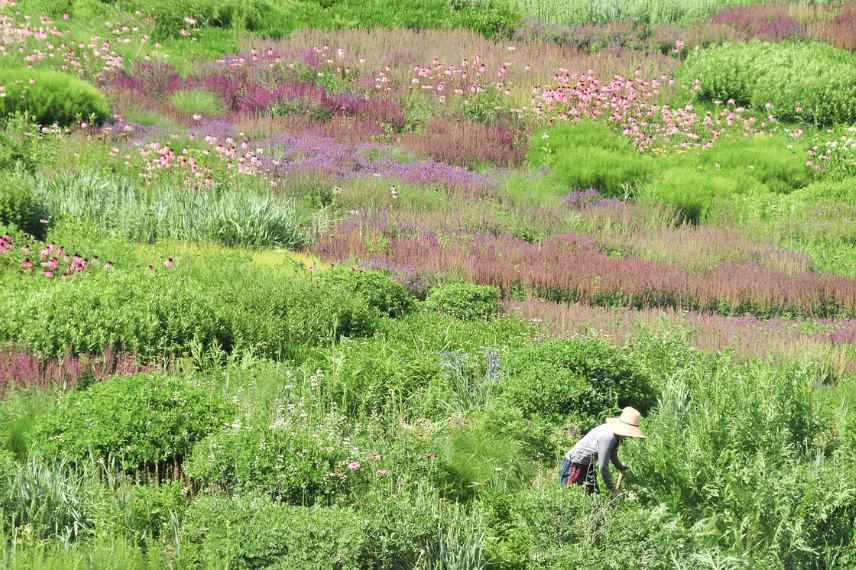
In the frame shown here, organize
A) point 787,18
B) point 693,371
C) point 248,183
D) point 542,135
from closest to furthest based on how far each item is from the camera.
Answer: point 693,371 < point 248,183 < point 542,135 < point 787,18

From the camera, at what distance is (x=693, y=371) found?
25.0ft

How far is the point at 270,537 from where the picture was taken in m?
4.85

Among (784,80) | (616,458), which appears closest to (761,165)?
(784,80)

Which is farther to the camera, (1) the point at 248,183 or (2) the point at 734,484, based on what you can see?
(1) the point at 248,183

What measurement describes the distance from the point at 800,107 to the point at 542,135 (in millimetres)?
4668

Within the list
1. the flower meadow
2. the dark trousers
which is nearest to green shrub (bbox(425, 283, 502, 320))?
the flower meadow

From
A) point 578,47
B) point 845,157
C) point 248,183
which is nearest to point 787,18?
point 578,47

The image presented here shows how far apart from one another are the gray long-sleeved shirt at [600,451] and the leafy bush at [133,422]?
201cm

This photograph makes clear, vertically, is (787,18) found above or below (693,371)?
above

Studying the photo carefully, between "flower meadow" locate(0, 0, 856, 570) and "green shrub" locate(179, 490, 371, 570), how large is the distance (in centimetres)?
2

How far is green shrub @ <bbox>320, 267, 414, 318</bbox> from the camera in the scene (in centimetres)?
926

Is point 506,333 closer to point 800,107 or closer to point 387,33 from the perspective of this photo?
point 800,107

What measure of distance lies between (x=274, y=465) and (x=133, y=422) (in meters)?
0.92

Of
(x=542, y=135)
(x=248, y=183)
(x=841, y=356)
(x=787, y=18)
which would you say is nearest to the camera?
(x=841, y=356)
